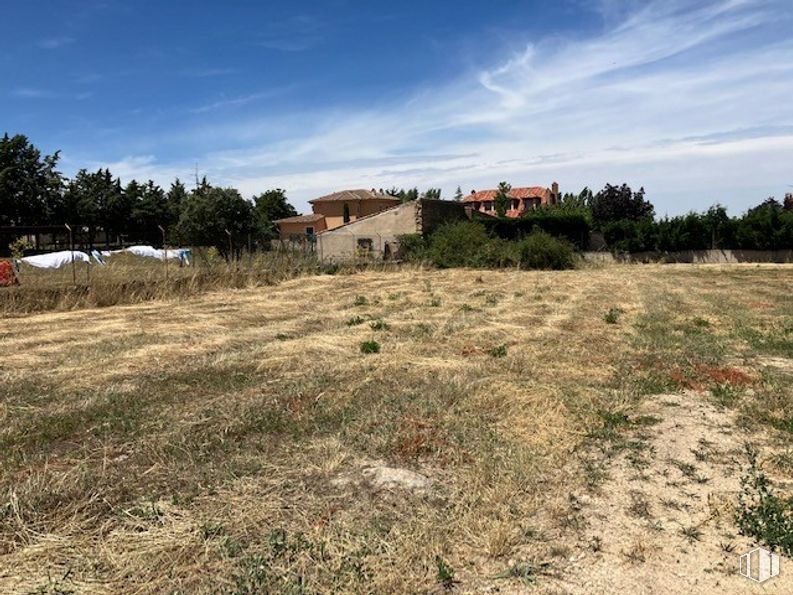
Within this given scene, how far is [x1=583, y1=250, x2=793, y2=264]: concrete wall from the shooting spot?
31.4 metres

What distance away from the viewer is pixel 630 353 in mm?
8312

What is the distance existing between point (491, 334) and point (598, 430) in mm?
5009

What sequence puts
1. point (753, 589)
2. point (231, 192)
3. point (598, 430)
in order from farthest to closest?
point (231, 192) → point (598, 430) → point (753, 589)

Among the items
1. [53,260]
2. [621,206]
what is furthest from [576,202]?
[53,260]

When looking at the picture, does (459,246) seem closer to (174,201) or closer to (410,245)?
(410,245)

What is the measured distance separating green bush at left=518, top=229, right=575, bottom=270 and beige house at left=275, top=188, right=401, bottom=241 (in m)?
34.2

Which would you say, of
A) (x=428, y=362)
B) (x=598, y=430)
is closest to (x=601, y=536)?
(x=598, y=430)

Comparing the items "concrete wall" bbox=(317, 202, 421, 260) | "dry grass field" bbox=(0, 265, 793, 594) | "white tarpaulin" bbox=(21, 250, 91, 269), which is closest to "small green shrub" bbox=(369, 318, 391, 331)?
"dry grass field" bbox=(0, 265, 793, 594)

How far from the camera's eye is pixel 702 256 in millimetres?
33125

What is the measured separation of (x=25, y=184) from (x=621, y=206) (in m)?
46.8

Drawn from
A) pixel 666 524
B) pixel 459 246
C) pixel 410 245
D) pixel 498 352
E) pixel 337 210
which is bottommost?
pixel 666 524

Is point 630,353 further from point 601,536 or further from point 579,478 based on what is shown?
point 601,536

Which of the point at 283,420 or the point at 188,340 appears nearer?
the point at 283,420

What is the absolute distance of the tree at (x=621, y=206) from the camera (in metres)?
47.7
